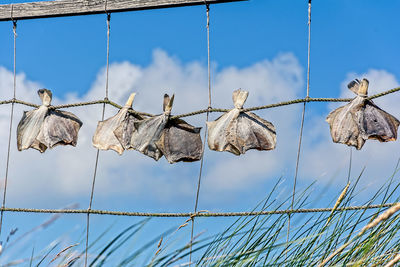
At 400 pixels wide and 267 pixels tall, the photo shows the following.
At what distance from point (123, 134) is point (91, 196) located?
0.37m

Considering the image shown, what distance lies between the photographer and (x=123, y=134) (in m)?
2.59

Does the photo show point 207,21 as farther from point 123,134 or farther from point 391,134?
point 391,134

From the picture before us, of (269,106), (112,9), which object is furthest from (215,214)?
(112,9)

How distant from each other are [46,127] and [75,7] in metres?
0.63

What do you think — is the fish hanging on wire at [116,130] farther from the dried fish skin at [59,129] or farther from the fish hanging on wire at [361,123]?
the fish hanging on wire at [361,123]

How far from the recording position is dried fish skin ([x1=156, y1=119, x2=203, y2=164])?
2.51 m

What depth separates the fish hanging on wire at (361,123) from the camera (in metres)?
2.47

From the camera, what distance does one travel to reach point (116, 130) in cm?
259

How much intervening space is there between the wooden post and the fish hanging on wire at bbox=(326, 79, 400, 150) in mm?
723

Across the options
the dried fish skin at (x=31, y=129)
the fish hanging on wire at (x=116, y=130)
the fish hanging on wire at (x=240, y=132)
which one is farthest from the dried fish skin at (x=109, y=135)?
the fish hanging on wire at (x=240, y=132)

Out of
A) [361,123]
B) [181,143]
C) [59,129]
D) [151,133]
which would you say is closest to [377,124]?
[361,123]

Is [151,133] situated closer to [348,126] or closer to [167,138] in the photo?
[167,138]

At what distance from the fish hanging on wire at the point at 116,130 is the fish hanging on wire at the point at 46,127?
0.51 feet

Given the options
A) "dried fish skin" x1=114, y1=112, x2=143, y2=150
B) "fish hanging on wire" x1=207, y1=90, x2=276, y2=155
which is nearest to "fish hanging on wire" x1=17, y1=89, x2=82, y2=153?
"dried fish skin" x1=114, y1=112, x2=143, y2=150
